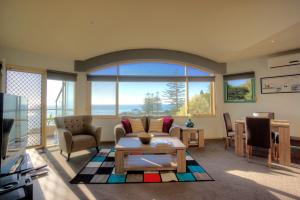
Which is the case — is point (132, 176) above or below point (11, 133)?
below

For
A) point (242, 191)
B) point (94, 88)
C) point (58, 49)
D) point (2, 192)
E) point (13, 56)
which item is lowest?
point (242, 191)

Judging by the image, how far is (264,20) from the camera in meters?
3.05

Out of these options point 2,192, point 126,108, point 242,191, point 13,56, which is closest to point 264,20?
point 242,191

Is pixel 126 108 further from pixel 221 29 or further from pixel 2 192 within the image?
pixel 2 192

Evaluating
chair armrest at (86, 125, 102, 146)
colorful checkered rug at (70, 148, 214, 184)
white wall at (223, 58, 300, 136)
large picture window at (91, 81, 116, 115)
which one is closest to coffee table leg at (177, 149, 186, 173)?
colorful checkered rug at (70, 148, 214, 184)

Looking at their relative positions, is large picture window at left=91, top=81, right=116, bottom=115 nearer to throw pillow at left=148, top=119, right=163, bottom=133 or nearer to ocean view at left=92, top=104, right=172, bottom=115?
ocean view at left=92, top=104, right=172, bottom=115

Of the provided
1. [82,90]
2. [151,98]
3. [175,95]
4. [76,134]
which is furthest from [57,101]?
[175,95]

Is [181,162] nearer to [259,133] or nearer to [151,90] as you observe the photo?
[259,133]

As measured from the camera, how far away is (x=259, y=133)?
330cm

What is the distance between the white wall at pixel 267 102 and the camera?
14.6ft

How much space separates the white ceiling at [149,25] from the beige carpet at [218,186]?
2734 mm

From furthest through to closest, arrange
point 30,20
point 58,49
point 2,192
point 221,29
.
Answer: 1. point 58,49
2. point 221,29
3. point 30,20
4. point 2,192

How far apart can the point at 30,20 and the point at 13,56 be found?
158 cm

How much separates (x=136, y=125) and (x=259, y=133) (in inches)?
110
